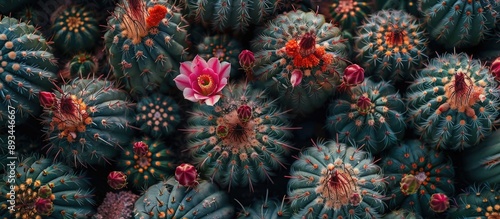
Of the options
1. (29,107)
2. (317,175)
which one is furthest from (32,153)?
(317,175)

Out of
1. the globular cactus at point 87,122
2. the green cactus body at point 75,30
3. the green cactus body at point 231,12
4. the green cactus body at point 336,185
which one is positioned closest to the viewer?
the green cactus body at point 336,185

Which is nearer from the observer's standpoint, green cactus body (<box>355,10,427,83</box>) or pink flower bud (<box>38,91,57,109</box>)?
pink flower bud (<box>38,91,57,109</box>)

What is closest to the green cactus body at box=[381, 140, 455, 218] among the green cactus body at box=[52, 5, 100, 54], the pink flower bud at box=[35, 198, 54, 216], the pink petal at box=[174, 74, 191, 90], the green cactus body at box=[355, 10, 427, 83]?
the green cactus body at box=[355, 10, 427, 83]

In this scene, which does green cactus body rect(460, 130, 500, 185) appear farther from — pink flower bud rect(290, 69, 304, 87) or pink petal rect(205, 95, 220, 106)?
pink petal rect(205, 95, 220, 106)

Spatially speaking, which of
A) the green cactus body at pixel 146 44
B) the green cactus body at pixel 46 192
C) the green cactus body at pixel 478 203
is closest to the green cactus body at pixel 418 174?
the green cactus body at pixel 478 203

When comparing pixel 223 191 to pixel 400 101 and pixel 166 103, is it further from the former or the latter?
pixel 400 101

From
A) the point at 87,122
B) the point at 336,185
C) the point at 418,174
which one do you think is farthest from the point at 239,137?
the point at 418,174

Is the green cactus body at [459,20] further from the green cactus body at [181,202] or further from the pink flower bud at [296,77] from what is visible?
the green cactus body at [181,202]
